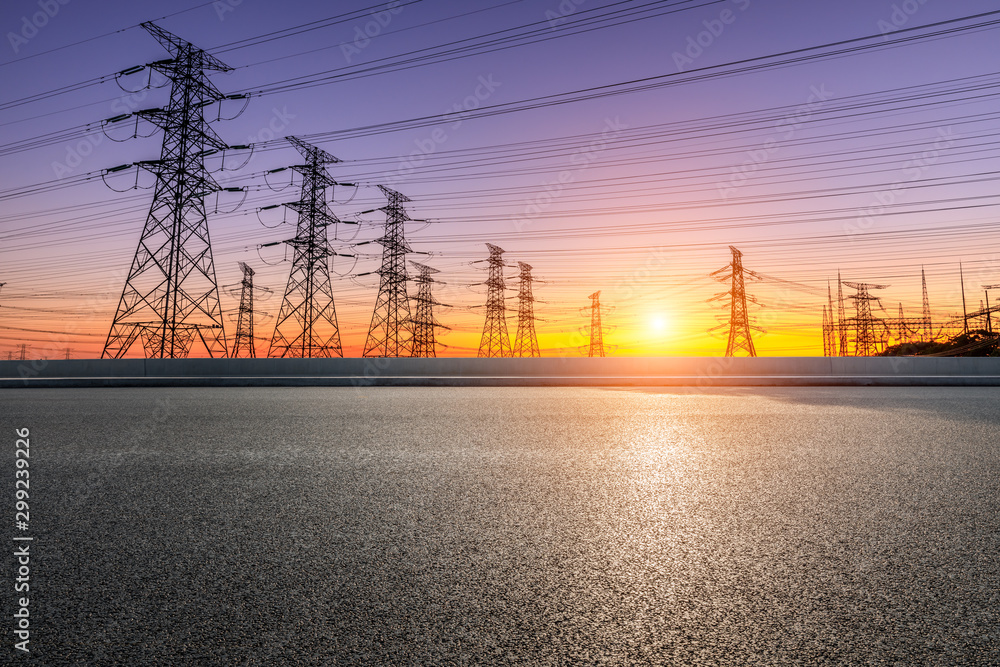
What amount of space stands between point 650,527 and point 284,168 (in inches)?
1401

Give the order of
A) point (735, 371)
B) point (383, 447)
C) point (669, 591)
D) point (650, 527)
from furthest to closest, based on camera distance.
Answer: point (735, 371), point (383, 447), point (650, 527), point (669, 591)

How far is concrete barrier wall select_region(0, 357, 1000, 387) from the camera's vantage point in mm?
19812

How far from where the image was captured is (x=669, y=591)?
2.86 m

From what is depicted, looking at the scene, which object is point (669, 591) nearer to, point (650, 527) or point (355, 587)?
point (650, 527)

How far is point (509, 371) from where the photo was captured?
22.5 metres

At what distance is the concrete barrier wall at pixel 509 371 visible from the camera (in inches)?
780

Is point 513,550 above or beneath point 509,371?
beneath

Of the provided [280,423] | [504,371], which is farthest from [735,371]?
[280,423]

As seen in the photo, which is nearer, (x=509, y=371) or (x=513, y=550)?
(x=513, y=550)

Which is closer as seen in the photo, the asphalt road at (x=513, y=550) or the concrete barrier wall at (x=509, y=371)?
the asphalt road at (x=513, y=550)

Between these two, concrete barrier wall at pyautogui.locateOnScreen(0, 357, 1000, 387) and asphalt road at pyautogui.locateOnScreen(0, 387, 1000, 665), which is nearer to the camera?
asphalt road at pyautogui.locateOnScreen(0, 387, 1000, 665)

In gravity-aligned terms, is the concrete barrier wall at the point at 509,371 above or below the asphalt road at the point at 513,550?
above

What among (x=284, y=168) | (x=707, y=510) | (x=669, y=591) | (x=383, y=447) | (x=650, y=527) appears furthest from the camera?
(x=284, y=168)

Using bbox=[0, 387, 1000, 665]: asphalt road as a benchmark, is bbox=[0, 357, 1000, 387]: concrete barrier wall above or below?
above
